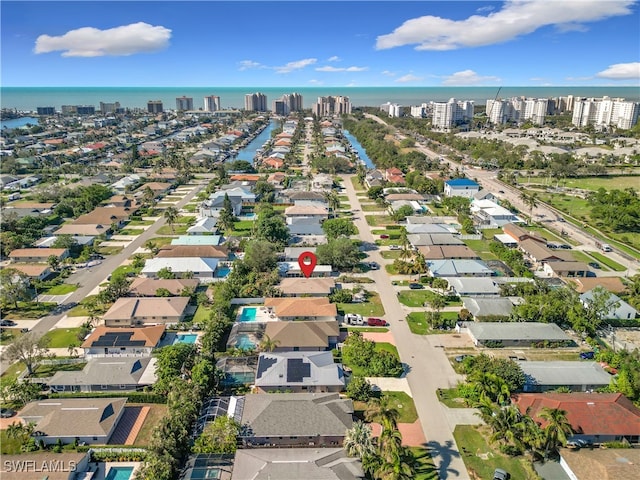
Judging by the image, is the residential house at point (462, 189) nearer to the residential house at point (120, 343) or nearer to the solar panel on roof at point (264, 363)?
the solar panel on roof at point (264, 363)

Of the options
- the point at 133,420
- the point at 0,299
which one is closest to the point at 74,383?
the point at 133,420

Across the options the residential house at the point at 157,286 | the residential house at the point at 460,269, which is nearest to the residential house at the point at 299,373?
the residential house at the point at 157,286

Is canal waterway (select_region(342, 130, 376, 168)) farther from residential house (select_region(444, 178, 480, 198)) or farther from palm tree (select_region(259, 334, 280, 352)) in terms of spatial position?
palm tree (select_region(259, 334, 280, 352))

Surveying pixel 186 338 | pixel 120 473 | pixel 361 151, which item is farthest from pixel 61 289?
pixel 361 151

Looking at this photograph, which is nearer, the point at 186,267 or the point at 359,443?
the point at 359,443

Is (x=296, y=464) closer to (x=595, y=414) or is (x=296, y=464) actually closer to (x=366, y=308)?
(x=595, y=414)

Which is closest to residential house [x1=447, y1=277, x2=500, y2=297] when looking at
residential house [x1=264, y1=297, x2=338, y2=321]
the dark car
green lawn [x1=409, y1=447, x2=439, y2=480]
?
residential house [x1=264, y1=297, x2=338, y2=321]
